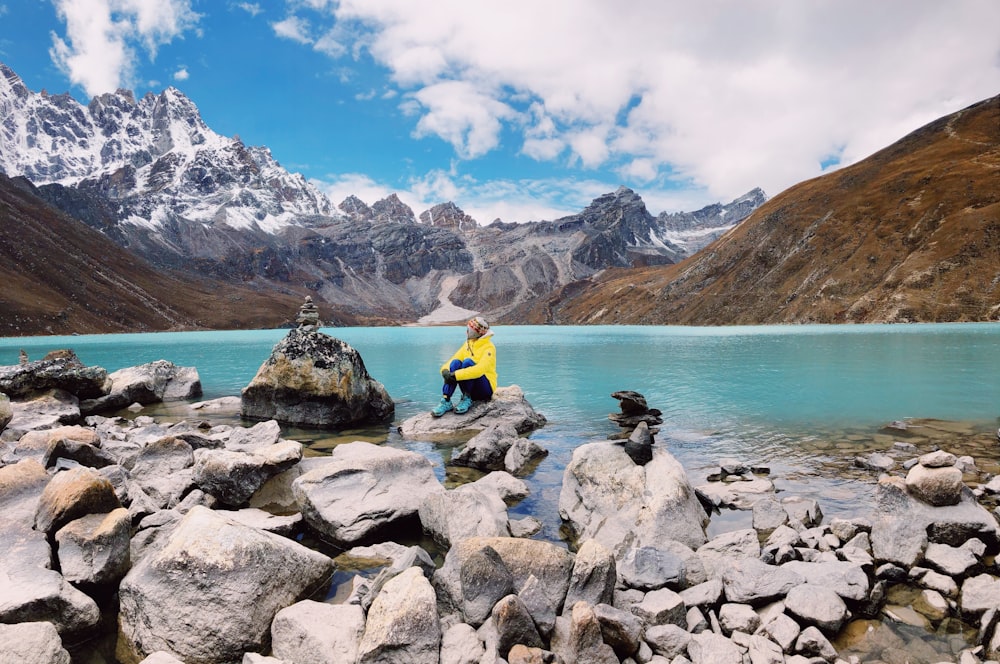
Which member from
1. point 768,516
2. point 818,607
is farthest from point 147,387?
point 818,607

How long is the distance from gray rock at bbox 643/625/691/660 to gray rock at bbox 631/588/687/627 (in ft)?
0.77

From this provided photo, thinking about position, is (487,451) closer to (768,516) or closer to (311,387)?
(768,516)

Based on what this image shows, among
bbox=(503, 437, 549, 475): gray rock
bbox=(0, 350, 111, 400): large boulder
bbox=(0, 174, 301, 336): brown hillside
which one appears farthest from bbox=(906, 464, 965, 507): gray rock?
bbox=(0, 174, 301, 336): brown hillside

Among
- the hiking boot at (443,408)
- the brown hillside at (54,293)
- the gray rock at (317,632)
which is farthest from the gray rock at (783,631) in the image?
the brown hillside at (54,293)

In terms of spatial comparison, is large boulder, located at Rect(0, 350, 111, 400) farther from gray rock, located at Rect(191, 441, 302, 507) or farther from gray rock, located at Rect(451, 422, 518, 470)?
gray rock, located at Rect(451, 422, 518, 470)

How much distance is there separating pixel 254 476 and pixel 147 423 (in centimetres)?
1404

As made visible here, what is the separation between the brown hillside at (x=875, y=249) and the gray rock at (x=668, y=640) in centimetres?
12929

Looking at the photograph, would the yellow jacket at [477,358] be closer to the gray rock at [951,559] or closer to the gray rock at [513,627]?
the gray rock at [513,627]

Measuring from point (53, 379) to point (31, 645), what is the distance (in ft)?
77.8

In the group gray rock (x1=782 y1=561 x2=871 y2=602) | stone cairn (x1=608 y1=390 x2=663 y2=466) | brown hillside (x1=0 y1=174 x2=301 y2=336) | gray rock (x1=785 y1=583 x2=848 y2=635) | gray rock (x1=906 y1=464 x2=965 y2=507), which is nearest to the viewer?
gray rock (x1=785 y1=583 x2=848 y2=635)

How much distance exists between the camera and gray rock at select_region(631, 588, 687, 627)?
7.34 meters

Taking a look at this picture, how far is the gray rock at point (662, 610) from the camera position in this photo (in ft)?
24.1

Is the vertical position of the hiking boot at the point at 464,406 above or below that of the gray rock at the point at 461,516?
above

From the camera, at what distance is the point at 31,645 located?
616 cm
